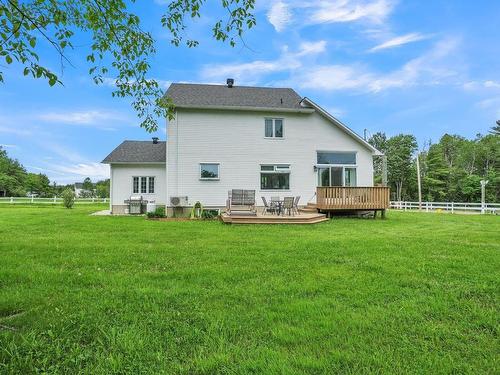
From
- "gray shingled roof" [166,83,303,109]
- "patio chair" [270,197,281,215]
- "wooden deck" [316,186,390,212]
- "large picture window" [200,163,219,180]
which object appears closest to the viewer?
"patio chair" [270,197,281,215]

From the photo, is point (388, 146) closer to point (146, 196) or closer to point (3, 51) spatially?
point (146, 196)

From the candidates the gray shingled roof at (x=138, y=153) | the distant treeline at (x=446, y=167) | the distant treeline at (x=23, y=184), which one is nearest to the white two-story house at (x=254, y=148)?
the gray shingled roof at (x=138, y=153)

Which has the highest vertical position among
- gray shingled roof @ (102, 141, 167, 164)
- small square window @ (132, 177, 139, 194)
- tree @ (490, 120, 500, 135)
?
tree @ (490, 120, 500, 135)

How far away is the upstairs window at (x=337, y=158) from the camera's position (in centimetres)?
1775

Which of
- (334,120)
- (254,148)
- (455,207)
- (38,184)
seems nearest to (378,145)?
(455,207)

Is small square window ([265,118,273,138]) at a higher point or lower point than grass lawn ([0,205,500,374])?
higher

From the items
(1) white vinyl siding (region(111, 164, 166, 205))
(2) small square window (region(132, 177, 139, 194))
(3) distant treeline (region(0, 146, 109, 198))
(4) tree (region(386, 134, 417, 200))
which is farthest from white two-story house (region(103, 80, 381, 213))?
(3) distant treeline (region(0, 146, 109, 198))

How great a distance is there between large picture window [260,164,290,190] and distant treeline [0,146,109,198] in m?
48.0

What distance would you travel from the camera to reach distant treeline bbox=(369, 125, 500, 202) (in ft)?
150

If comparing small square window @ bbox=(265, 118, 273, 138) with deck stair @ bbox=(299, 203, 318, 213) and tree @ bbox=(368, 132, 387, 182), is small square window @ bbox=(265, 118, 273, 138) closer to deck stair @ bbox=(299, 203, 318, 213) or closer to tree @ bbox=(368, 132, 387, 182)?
deck stair @ bbox=(299, 203, 318, 213)

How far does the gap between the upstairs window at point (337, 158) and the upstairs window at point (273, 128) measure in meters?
2.54

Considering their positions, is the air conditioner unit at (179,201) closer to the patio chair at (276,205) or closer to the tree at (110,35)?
the patio chair at (276,205)

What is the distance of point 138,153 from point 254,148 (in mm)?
8462

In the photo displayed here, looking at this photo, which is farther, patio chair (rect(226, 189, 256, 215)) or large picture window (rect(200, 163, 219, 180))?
large picture window (rect(200, 163, 219, 180))
